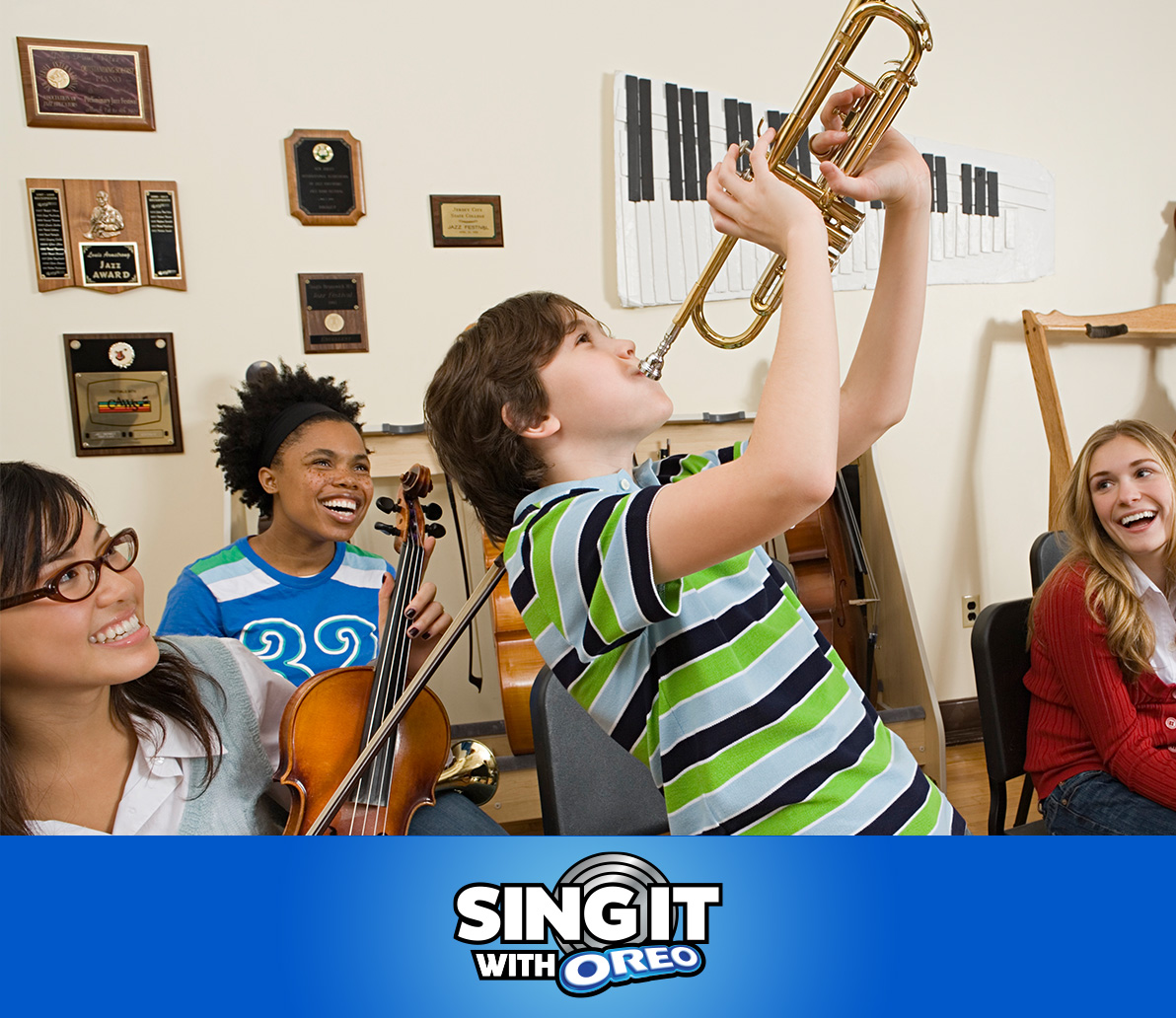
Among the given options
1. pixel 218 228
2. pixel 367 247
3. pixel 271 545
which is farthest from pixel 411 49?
pixel 271 545

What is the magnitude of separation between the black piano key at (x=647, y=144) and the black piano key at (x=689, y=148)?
3.8 inches

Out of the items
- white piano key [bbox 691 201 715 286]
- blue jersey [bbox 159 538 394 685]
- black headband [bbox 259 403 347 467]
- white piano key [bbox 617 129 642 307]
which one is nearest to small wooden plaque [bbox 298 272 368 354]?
black headband [bbox 259 403 347 467]

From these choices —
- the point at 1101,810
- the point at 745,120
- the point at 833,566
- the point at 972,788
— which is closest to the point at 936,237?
the point at 745,120

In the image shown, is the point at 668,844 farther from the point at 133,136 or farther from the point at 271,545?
the point at 133,136

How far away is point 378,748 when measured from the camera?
116 centimetres

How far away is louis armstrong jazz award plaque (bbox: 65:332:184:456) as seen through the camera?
2.39 m

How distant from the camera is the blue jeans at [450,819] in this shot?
1.21m

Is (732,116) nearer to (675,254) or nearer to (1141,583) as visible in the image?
(675,254)

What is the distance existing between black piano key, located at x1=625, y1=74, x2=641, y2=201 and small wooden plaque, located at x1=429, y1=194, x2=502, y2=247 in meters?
0.39

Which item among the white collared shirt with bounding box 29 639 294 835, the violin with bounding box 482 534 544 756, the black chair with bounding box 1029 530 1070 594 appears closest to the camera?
the white collared shirt with bounding box 29 639 294 835

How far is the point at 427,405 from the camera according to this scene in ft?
3.31

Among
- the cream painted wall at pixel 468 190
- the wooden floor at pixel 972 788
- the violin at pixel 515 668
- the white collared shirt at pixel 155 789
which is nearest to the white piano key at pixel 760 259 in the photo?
the cream painted wall at pixel 468 190

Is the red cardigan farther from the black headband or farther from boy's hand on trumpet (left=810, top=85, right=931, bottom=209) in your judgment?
the black headband

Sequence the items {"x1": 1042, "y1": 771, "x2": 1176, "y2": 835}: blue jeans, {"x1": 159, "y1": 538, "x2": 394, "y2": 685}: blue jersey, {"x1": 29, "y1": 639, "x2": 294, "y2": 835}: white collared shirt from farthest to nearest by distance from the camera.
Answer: {"x1": 159, "y1": 538, "x2": 394, "y2": 685}: blue jersey, {"x1": 1042, "y1": 771, "x2": 1176, "y2": 835}: blue jeans, {"x1": 29, "y1": 639, "x2": 294, "y2": 835}: white collared shirt
